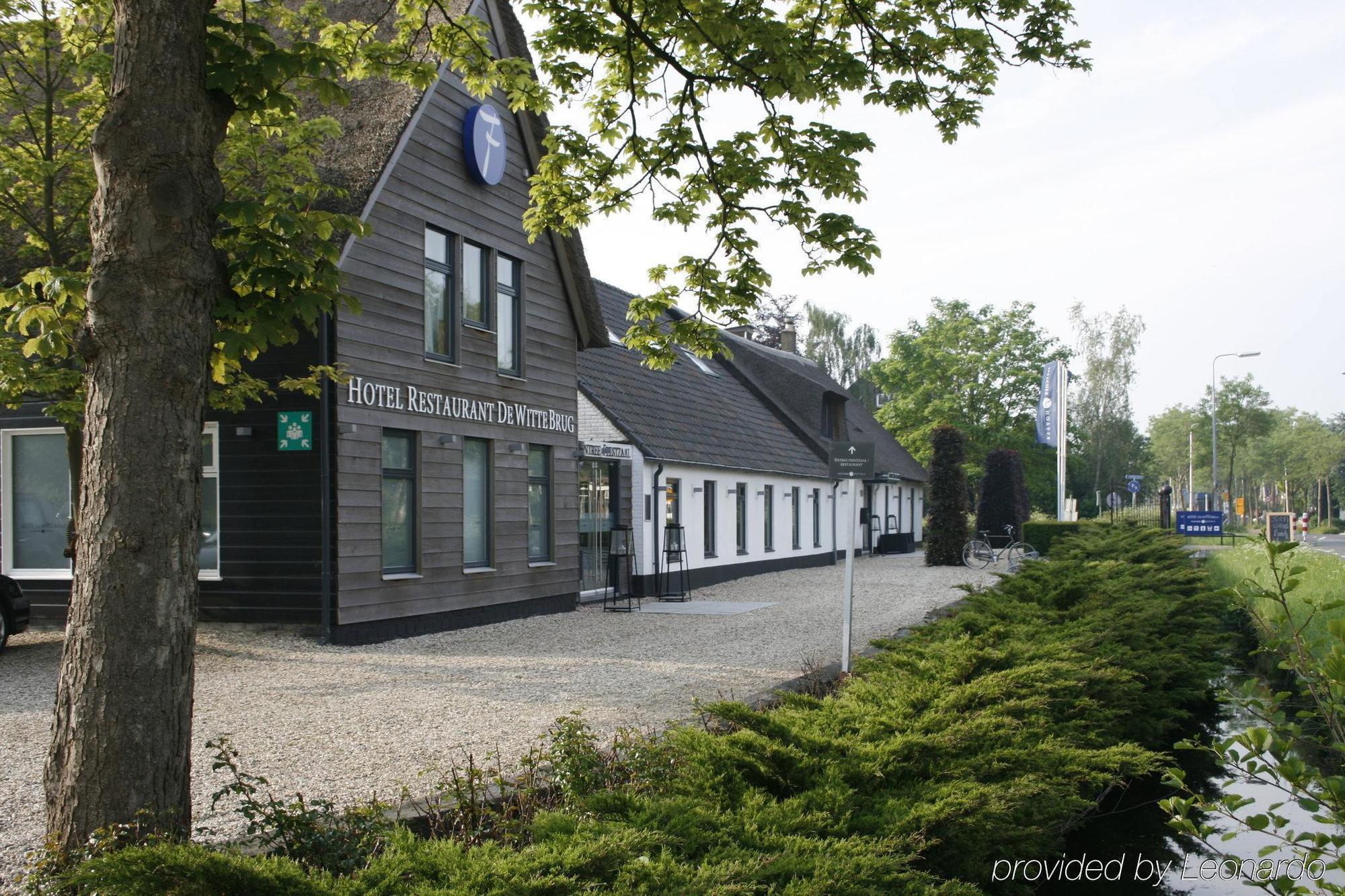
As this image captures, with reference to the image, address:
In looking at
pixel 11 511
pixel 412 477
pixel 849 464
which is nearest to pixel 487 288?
pixel 412 477

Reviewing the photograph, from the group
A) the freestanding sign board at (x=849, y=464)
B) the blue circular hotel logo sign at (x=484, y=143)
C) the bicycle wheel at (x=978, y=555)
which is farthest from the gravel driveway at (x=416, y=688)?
the bicycle wheel at (x=978, y=555)

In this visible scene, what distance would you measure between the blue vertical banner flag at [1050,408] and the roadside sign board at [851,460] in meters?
25.0

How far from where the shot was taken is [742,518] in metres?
25.9

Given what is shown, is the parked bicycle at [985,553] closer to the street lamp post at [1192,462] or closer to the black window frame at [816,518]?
the black window frame at [816,518]

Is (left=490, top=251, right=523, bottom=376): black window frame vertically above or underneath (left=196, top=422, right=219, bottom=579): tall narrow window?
above

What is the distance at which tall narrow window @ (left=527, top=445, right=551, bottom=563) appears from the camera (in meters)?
17.1

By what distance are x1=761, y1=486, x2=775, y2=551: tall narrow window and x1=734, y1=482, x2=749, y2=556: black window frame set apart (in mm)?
1286

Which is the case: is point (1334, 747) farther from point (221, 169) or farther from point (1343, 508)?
point (1343, 508)

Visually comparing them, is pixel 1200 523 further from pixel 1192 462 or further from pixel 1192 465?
pixel 1192 462

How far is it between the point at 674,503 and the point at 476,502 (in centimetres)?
678

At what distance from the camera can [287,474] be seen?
13.0 m

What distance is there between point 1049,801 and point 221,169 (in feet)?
31.8

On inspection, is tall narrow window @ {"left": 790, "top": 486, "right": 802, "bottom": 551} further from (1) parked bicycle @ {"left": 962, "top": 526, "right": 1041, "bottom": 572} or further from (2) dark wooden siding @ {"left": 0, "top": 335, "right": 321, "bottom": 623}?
(2) dark wooden siding @ {"left": 0, "top": 335, "right": 321, "bottom": 623}
